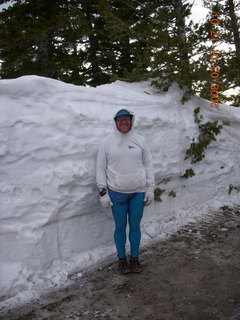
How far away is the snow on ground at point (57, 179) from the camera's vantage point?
3822 mm

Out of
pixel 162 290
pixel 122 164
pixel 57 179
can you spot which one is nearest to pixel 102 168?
pixel 122 164

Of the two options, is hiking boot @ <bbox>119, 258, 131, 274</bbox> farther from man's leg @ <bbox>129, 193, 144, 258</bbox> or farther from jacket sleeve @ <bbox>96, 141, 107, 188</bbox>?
jacket sleeve @ <bbox>96, 141, 107, 188</bbox>

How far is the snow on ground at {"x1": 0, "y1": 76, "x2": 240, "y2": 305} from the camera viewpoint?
150 inches

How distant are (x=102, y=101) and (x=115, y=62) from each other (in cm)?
931

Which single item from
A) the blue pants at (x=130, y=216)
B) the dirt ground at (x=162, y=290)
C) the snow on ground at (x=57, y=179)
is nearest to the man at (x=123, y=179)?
the blue pants at (x=130, y=216)

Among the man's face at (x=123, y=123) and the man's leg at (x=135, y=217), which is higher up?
the man's face at (x=123, y=123)

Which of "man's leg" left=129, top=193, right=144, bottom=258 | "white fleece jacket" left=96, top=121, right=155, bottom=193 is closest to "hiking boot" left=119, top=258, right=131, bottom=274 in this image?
"man's leg" left=129, top=193, right=144, bottom=258

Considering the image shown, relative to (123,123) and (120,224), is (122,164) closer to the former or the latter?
(123,123)

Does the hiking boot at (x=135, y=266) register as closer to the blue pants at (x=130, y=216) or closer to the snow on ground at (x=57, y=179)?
the blue pants at (x=130, y=216)

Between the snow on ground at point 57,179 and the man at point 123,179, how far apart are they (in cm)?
43

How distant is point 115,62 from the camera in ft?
45.5

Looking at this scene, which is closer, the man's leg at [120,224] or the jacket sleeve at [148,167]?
the man's leg at [120,224]

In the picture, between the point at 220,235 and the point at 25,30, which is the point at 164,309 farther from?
the point at 25,30

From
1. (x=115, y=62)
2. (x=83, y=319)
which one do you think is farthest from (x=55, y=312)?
(x=115, y=62)
